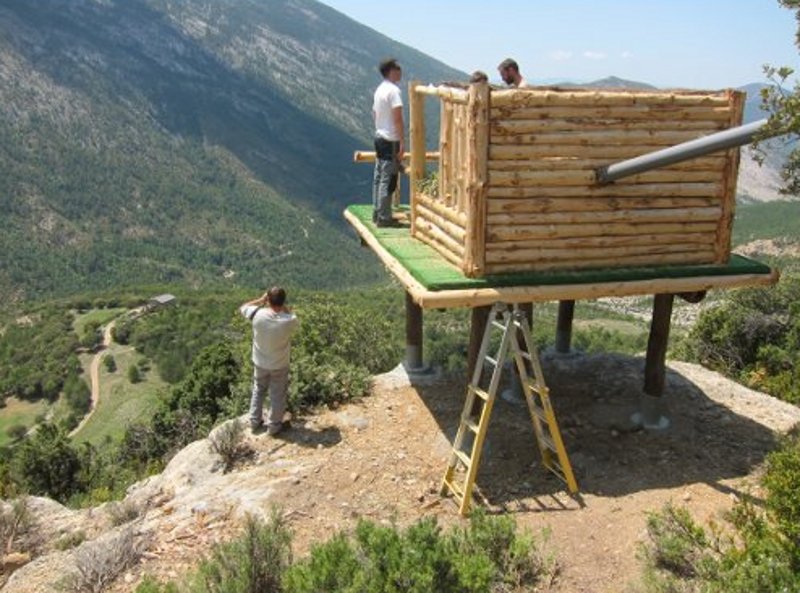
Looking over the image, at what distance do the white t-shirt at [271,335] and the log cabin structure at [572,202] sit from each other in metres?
1.57

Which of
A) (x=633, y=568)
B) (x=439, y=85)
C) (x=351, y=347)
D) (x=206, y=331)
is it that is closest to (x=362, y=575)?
(x=633, y=568)

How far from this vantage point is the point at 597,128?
835 cm

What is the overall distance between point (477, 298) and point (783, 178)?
3162mm

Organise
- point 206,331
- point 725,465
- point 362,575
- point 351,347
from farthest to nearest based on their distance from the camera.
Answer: point 206,331
point 351,347
point 725,465
point 362,575

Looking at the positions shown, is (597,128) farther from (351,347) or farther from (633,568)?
(351,347)

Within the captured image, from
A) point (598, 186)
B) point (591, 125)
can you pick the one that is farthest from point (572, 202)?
point (591, 125)

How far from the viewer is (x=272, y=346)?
9602mm

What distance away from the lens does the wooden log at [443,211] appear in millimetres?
8606

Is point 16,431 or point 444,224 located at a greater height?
point 444,224

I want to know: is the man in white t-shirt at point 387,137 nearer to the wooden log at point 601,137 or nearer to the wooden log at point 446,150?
the wooden log at point 446,150

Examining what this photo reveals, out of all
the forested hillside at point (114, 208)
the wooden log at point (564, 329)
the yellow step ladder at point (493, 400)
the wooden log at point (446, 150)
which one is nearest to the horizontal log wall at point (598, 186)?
the yellow step ladder at point (493, 400)

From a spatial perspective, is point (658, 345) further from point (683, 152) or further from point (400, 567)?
point (400, 567)

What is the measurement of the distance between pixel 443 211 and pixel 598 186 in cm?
187

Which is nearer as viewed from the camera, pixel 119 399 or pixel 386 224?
pixel 386 224
